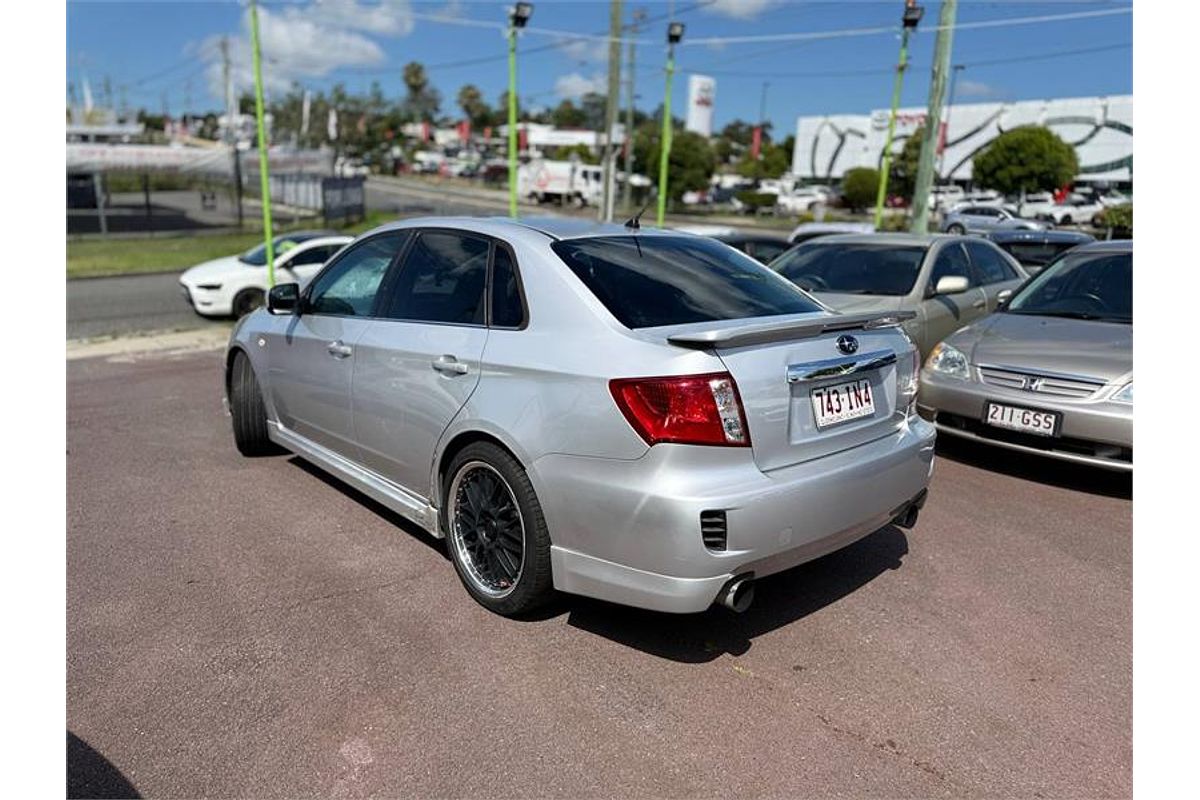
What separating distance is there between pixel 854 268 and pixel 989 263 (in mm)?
1871

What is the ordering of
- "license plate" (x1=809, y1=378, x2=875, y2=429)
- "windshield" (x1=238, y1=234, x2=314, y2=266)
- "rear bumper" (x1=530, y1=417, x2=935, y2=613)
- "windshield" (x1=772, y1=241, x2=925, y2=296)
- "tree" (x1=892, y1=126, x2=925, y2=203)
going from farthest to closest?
"tree" (x1=892, y1=126, x2=925, y2=203), "windshield" (x1=238, y1=234, x2=314, y2=266), "windshield" (x1=772, y1=241, x2=925, y2=296), "license plate" (x1=809, y1=378, x2=875, y2=429), "rear bumper" (x1=530, y1=417, x2=935, y2=613)

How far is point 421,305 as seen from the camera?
3957mm

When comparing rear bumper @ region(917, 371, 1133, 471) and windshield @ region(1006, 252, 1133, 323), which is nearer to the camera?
rear bumper @ region(917, 371, 1133, 471)

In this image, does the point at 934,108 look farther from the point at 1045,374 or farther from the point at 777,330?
the point at 777,330

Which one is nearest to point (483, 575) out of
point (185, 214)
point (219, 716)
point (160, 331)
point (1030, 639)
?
point (219, 716)

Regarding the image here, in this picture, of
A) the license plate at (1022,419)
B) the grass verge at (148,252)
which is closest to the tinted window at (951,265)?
the license plate at (1022,419)

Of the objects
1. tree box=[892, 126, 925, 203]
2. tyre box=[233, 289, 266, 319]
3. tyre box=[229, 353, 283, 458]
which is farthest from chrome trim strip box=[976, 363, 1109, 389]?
tree box=[892, 126, 925, 203]

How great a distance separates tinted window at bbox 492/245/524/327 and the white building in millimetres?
46637

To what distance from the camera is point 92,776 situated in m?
2.48

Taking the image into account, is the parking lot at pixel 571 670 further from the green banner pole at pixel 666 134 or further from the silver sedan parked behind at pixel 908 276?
the green banner pole at pixel 666 134

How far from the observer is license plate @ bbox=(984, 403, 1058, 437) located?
5.09 meters

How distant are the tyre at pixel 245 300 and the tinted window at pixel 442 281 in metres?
9.66

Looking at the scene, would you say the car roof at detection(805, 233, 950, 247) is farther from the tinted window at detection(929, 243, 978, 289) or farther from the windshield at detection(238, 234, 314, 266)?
the windshield at detection(238, 234, 314, 266)
